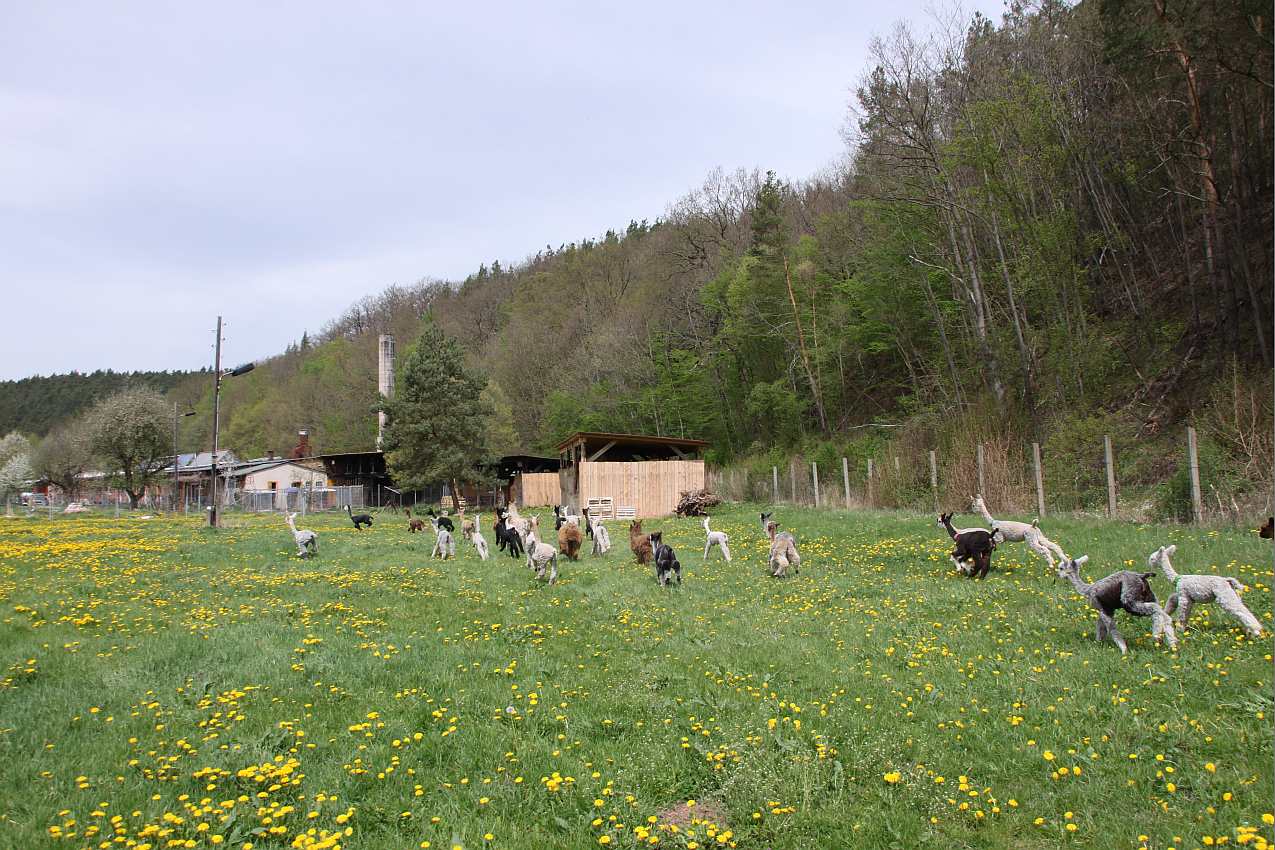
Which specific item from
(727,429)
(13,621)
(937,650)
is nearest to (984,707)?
(937,650)

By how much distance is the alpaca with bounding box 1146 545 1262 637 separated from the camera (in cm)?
674

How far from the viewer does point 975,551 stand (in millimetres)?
11398

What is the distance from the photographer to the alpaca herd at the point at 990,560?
22.7ft

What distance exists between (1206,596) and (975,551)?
4418mm

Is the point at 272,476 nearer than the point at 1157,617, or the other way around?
the point at 1157,617

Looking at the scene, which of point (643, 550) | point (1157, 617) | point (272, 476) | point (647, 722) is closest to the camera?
point (647, 722)

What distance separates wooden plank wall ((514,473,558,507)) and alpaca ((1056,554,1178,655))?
38.9m

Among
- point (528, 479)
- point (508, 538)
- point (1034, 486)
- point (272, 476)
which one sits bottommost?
point (508, 538)

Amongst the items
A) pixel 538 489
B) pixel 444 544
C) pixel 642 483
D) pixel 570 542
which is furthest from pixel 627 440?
pixel 570 542

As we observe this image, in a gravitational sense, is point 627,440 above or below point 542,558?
above

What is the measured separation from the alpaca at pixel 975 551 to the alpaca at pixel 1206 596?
3.79 m

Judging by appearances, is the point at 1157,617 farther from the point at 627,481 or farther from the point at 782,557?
the point at 627,481

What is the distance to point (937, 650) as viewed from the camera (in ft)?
25.1

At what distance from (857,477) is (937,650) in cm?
2223
